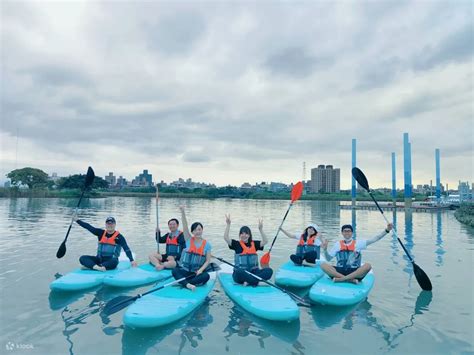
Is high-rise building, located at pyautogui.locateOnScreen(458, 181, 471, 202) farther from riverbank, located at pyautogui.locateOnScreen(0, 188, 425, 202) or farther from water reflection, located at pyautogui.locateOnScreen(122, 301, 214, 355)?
water reflection, located at pyautogui.locateOnScreen(122, 301, 214, 355)

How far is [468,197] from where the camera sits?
150ft

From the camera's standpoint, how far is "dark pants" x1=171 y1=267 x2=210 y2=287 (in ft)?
19.7

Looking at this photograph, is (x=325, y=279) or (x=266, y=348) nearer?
(x=266, y=348)

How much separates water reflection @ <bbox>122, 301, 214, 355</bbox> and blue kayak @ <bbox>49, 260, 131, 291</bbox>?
198 centimetres

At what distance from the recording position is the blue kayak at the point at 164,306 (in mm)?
4719

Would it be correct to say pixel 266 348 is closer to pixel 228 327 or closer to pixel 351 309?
pixel 228 327

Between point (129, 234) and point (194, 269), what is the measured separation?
921 cm

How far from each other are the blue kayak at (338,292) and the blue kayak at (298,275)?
0.58 m

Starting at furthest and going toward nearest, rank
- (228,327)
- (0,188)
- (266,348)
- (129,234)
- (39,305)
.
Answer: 1. (0,188)
2. (129,234)
3. (39,305)
4. (228,327)
5. (266,348)

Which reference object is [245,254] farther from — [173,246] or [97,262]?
[97,262]

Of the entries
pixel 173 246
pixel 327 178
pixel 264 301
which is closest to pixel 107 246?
pixel 173 246

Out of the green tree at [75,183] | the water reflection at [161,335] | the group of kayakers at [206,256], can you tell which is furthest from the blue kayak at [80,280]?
the green tree at [75,183]

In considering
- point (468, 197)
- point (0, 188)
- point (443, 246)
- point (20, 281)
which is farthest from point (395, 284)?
point (0, 188)

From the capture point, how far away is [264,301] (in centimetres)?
539
